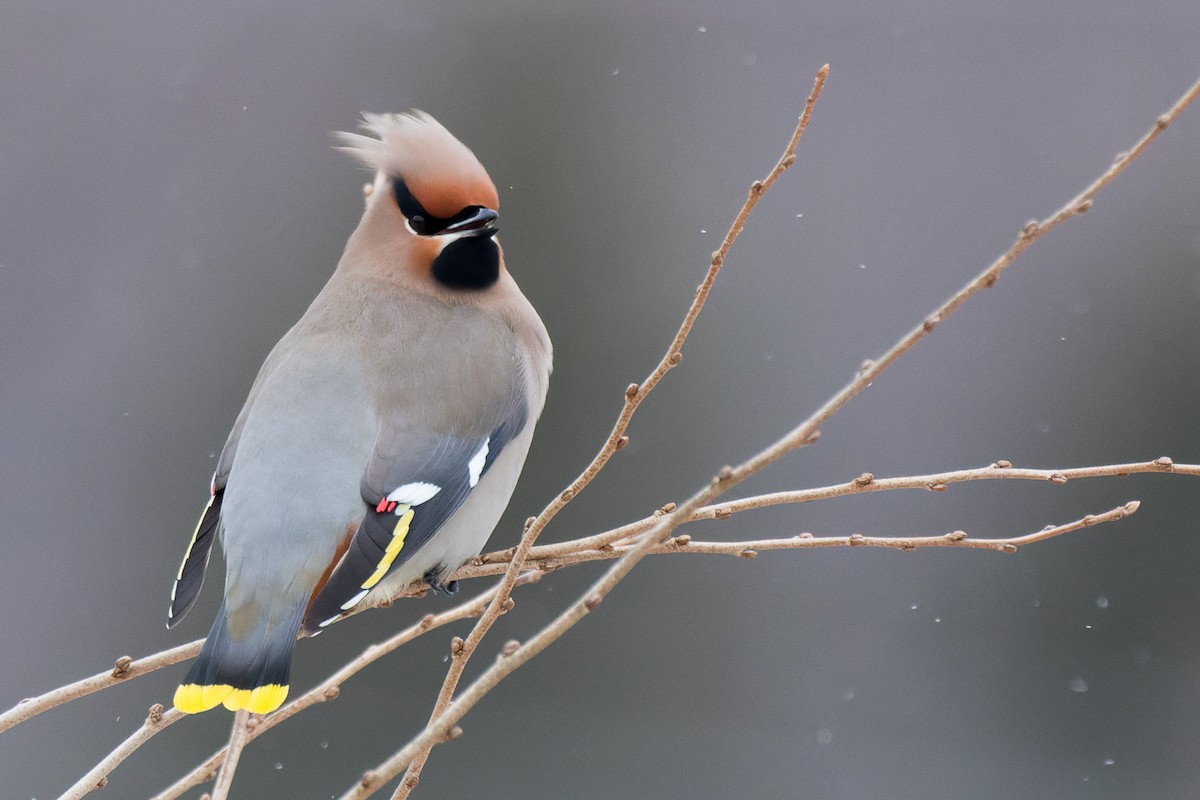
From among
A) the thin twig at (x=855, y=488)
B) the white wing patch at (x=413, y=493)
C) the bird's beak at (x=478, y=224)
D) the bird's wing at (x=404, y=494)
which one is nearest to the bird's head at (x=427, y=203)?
the bird's beak at (x=478, y=224)

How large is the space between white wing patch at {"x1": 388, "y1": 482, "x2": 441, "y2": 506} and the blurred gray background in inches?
149

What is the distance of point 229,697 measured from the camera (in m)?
2.15

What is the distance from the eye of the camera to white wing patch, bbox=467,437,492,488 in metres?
2.78

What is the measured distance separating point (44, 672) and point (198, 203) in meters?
2.21

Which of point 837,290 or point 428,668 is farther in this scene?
point 837,290

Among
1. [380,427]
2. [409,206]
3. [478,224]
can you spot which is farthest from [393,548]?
[409,206]

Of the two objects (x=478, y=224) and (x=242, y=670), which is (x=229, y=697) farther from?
(x=478, y=224)

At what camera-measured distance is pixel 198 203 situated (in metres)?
7.44

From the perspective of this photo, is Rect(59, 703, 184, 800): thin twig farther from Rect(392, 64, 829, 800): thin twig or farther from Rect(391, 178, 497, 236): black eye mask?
Rect(391, 178, 497, 236): black eye mask

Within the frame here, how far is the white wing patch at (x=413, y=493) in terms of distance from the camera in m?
2.60

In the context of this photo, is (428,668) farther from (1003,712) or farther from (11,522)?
(1003,712)

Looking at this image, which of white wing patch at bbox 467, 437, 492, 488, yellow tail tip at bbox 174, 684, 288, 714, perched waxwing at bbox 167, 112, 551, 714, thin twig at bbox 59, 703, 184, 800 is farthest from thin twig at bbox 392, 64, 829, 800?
white wing patch at bbox 467, 437, 492, 488

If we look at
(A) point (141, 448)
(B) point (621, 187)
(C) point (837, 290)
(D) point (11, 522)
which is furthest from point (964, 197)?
(D) point (11, 522)

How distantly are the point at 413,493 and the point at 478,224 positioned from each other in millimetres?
477
